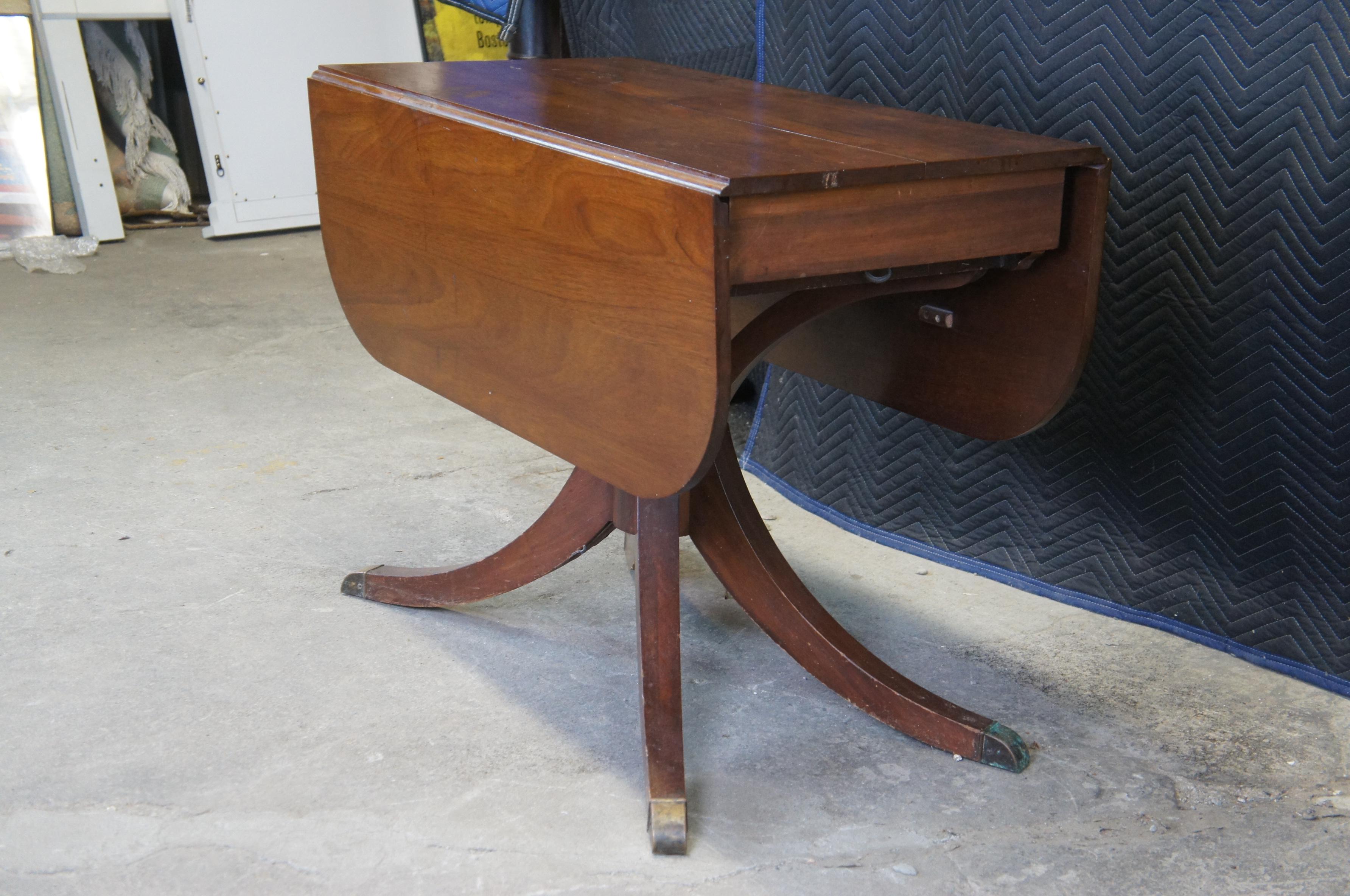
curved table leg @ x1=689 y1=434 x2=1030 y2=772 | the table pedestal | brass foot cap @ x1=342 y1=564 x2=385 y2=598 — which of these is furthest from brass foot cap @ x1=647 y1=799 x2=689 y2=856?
brass foot cap @ x1=342 y1=564 x2=385 y2=598

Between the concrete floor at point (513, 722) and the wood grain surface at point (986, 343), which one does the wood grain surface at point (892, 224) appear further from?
the concrete floor at point (513, 722)

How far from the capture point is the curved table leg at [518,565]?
5.15 ft

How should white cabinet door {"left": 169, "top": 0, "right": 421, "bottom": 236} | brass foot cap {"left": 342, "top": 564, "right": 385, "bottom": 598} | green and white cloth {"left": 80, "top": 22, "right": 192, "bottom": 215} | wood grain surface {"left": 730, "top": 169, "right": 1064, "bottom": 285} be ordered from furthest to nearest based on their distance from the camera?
green and white cloth {"left": 80, "top": 22, "right": 192, "bottom": 215}
white cabinet door {"left": 169, "top": 0, "right": 421, "bottom": 236}
brass foot cap {"left": 342, "top": 564, "right": 385, "bottom": 598}
wood grain surface {"left": 730, "top": 169, "right": 1064, "bottom": 285}

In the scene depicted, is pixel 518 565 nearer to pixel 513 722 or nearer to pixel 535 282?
pixel 513 722

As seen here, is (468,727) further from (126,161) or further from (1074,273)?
(126,161)

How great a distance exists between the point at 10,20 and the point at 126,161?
499 millimetres

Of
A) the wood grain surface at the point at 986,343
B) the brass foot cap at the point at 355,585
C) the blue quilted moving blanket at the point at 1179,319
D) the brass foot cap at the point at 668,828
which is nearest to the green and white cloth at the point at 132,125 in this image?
the brass foot cap at the point at 355,585

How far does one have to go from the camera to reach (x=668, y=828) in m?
1.28

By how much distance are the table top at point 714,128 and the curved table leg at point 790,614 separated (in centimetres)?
36

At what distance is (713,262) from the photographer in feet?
3.42

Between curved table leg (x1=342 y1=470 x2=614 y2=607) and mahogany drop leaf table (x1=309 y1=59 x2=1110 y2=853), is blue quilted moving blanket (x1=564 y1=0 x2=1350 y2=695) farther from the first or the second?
curved table leg (x1=342 y1=470 x2=614 y2=607)

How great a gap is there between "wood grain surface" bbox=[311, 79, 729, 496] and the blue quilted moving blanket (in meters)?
0.75

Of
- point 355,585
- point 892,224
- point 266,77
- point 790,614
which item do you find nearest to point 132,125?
point 266,77

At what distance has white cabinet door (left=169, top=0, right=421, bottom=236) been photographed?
377 centimetres
